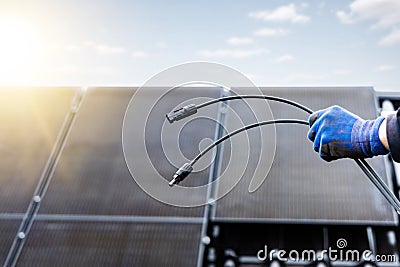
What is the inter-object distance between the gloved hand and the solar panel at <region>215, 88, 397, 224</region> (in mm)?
914

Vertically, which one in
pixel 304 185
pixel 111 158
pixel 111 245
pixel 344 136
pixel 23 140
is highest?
pixel 23 140

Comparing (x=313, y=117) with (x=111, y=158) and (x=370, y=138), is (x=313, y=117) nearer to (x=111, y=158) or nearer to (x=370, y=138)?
(x=370, y=138)

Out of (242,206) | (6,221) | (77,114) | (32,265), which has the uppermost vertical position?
(77,114)

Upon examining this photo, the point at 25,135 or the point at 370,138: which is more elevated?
the point at 25,135

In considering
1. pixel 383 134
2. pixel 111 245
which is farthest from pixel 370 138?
pixel 111 245

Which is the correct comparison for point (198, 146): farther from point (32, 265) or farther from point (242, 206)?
point (32, 265)

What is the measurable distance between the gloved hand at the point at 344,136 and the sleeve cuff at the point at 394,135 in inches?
3.4

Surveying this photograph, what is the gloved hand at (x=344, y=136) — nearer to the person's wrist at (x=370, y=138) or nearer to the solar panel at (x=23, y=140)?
the person's wrist at (x=370, y=138)

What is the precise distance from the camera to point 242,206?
2.89 metres

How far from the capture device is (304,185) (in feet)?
9.78

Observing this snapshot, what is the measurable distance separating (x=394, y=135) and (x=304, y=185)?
125 centimetres

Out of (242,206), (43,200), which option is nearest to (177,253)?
(242,206)

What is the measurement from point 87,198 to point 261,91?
129cm

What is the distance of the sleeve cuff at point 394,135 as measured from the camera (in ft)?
5.75
